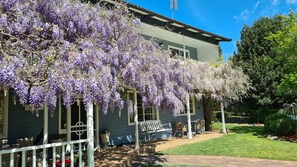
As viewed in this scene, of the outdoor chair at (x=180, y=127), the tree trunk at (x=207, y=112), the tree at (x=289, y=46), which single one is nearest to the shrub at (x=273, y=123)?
the tree at (x=289, y=46)

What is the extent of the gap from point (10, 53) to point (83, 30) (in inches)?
74.8

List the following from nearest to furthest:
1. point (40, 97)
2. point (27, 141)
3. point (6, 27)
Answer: point (40, 97) → point (6, 27) → point (27, 141)

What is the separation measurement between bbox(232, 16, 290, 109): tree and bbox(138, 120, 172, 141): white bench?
10.7 metres

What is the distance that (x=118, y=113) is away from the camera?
41.7 feet

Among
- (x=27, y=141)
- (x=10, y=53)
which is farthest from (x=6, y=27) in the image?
(x=27, y=141)

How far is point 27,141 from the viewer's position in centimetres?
801

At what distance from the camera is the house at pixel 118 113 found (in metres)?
8.88

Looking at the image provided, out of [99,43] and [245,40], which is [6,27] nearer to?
[99,43]

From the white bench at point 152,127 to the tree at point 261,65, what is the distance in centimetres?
1065

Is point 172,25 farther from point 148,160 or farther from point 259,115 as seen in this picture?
point 259,115

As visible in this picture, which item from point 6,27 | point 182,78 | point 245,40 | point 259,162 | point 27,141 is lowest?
point 259,162

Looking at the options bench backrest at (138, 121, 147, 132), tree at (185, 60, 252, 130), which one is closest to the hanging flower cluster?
bench backrest at (138, 121, 147, 132)

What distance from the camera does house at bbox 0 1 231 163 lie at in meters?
8.88

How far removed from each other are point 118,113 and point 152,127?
2357 mm
